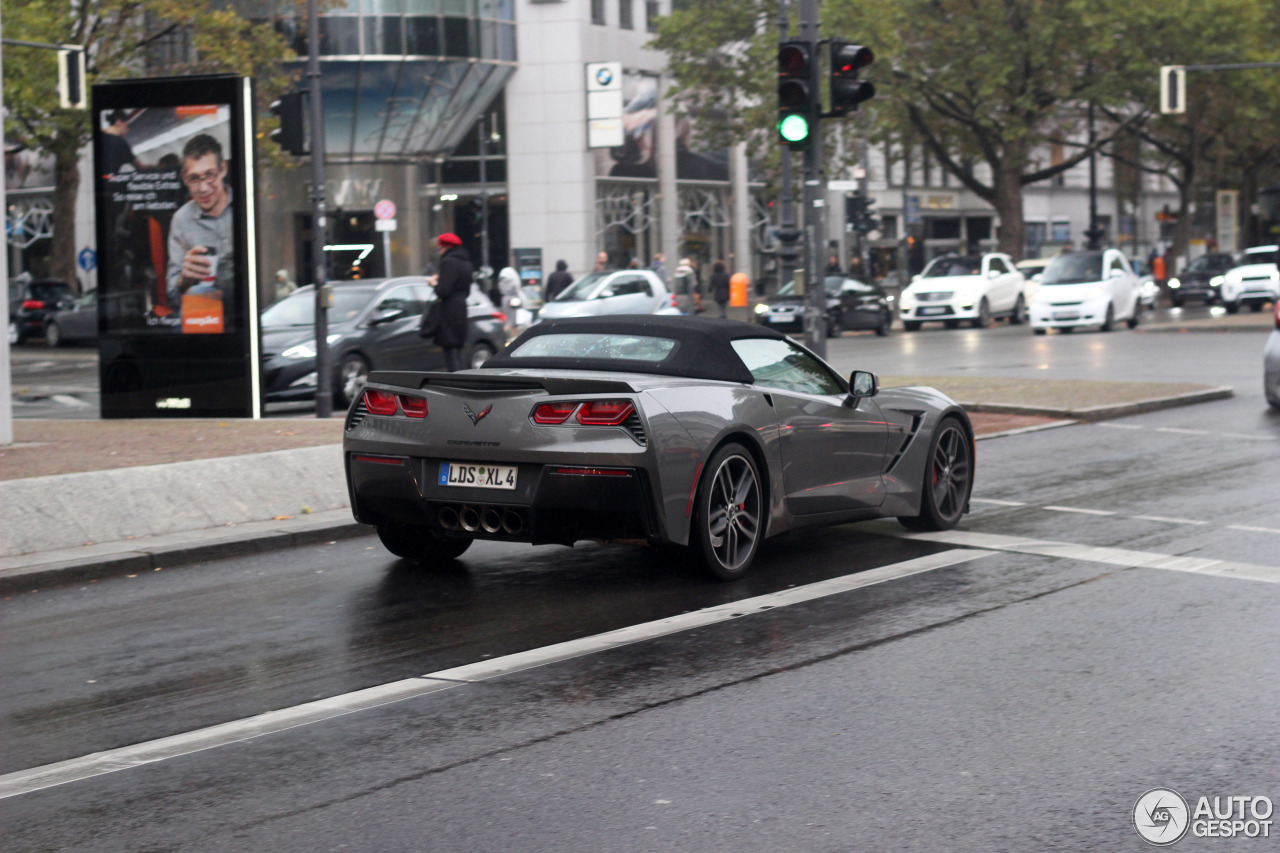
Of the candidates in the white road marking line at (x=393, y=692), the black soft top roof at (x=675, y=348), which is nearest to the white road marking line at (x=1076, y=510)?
the white road marking line at (x=393, y=692)

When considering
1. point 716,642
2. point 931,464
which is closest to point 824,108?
point 931,464

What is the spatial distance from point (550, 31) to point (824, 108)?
39280 mm

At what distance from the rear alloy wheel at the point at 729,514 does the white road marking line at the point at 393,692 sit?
0.35 meters

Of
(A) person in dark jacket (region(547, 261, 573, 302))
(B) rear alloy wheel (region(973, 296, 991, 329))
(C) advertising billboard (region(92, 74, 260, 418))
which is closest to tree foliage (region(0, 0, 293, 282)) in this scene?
(A) person in dark jacket (region(547, 261, 573, 302))

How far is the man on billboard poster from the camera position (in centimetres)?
1487

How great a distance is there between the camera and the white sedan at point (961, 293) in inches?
1598

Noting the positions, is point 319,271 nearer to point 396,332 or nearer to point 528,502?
point 396,332

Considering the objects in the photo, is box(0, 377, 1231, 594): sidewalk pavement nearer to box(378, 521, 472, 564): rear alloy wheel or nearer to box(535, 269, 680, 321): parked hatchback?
box(378, 521, 472, 564): rear alloy wheel

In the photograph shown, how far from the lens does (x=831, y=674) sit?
6.18m

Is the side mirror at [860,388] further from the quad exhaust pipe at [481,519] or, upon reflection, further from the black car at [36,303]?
the black car at [36,303]

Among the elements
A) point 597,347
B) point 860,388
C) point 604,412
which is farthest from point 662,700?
point 860,388

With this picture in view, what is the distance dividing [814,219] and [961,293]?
87.1 feet

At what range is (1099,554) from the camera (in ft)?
29.1

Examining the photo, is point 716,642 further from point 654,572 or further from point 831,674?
point 654,572
